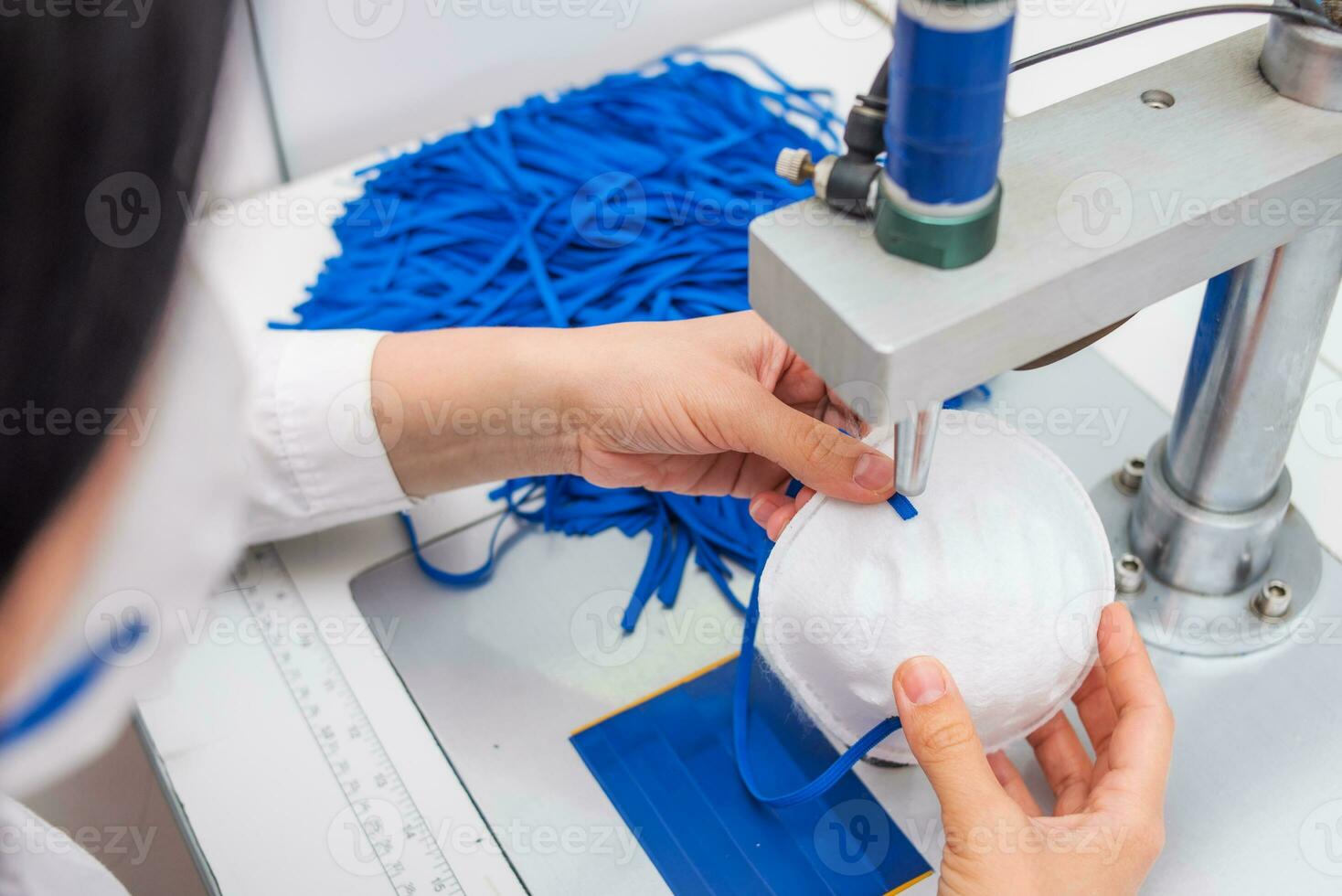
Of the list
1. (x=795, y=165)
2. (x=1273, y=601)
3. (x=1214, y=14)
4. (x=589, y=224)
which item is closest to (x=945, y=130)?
(x=795, y=165)

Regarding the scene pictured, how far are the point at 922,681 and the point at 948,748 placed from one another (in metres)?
0.03

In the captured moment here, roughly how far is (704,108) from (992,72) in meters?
0.76

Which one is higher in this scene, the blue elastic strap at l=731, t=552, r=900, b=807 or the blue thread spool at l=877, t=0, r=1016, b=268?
the blue thread spool at l=877, t=0, r=1016, b=268

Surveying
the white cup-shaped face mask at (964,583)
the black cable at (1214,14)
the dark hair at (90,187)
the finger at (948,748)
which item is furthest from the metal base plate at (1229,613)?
the dark hair at (90,187)

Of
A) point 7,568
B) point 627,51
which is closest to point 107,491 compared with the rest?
point 7,568

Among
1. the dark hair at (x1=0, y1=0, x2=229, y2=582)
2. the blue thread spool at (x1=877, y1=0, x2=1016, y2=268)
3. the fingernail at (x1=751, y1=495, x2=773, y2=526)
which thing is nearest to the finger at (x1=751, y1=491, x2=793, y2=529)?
the fingernail at (x1=751, y1=495, x2=773, y2=526)

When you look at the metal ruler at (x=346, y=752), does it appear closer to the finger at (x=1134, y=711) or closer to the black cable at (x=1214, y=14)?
the finger at (x=1134, y=711)

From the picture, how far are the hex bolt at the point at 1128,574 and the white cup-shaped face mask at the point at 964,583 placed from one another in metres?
0.11

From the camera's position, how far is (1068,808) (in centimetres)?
63

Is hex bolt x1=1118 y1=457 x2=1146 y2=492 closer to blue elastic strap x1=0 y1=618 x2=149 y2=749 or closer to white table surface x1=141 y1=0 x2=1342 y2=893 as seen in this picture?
white table surface x1=141 y1=0 x2=1342 y2=893

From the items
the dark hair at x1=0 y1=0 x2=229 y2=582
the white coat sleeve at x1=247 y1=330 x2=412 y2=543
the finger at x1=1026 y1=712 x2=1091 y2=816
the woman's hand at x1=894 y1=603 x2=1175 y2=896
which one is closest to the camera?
the dark hair at x1=0 y1=0 x2=229 y2=582

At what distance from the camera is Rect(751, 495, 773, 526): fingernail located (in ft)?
2.40

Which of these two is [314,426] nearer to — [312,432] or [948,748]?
[312,432]

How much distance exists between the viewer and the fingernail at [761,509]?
2.40 feet
